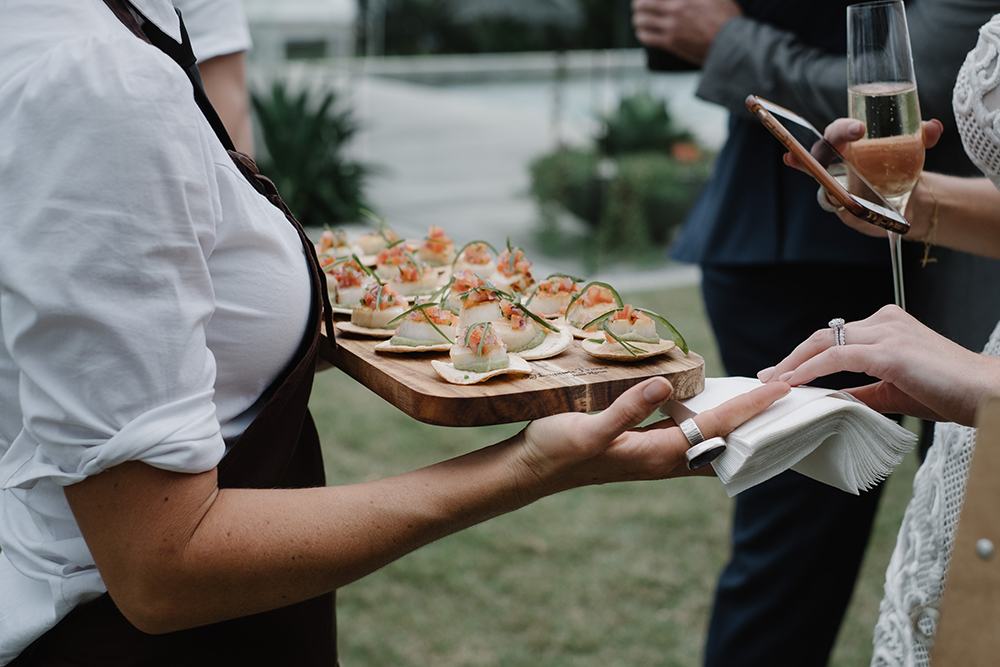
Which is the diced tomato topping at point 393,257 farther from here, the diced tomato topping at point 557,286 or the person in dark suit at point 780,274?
the person in dark suit at point 780,274

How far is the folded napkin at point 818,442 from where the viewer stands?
113cm

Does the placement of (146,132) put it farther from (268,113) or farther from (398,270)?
(268,113)

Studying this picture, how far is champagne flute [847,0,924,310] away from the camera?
4.93 ft

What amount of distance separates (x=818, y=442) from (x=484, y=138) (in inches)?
Answer: 267

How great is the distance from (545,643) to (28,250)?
2.62m

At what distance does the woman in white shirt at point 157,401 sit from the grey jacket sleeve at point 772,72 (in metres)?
1.27

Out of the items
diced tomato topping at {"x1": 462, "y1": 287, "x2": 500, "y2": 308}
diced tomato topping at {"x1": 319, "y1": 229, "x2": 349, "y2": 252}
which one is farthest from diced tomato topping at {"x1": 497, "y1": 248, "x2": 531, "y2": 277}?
diced tomato topping at {"x1": 319, "y1": 229, "x2": 349, "y2": 252}

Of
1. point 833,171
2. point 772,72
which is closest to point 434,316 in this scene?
point 833,171

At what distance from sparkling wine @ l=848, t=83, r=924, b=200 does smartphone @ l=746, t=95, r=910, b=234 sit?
0.03 meters

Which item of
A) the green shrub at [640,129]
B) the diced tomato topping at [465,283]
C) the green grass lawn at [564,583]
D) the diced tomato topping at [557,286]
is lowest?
the green grass lawn at [564,583]

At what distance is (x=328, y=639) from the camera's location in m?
1.51

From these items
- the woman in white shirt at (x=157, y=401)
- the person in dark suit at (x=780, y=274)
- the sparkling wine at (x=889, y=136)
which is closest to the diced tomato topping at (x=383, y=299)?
the woman in white shirt at (x=157, y=401)

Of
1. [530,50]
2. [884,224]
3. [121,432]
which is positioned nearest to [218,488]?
[121,432]

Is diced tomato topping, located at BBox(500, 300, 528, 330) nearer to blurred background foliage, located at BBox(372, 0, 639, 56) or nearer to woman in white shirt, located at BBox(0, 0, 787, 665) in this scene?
woman in white shirt, located at BBox(0, 0, 787, 665)
